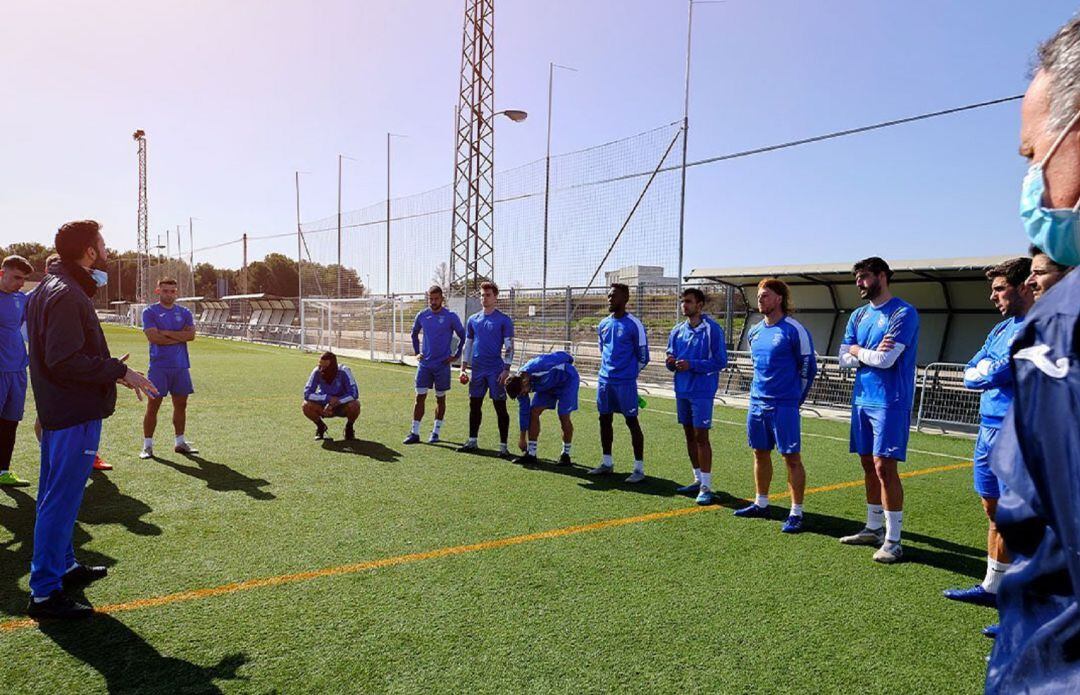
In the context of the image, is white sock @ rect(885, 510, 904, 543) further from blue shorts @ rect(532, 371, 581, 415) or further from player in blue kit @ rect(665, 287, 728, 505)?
→ blue shorts @ rect(532, 371, 581, 415)

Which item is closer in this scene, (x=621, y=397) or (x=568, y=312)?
(x=621, y=397)

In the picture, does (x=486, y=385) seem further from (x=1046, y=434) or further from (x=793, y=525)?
(x=1046, y=434)

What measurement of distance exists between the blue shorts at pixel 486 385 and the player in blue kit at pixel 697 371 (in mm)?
2499

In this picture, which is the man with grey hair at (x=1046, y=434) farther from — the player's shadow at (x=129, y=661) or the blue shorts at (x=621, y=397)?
the blue shorts at (x=621, y=397)

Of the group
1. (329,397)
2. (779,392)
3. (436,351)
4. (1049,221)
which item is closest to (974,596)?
(779,392)

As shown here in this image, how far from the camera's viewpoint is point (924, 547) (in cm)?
532

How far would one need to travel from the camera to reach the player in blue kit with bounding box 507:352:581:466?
8180 millimetres

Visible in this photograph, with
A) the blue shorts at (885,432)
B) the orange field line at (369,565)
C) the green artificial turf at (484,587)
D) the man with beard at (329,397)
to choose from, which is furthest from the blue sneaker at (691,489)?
the man with beard at (329,397)

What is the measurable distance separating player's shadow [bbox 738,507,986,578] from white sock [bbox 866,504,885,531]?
0.60 feet

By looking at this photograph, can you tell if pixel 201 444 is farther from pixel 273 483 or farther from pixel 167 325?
pixel 273 483

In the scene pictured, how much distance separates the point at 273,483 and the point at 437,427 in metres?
2.84

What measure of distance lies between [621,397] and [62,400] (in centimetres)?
503

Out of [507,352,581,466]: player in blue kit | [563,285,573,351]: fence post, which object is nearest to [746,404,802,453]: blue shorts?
[507,352,581,466]: player in blue kit

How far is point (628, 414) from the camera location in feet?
24.4
